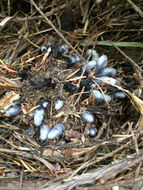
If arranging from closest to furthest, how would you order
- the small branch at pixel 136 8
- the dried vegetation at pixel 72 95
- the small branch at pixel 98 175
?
the small branch at pixel 98 175 < the dried vegetation at pixel 72 95 < the small branch at pixel 136 8

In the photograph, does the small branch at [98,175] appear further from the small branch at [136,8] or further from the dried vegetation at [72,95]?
the small branch at [136,8]

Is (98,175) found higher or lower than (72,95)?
lower

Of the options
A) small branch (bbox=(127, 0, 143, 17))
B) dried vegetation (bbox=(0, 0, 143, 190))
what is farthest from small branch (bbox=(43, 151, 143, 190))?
small branch (bbox=(127, 0, 143, 17))

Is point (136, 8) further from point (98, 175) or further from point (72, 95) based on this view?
point (98, 175)

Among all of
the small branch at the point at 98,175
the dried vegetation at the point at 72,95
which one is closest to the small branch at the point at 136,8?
the dried vegetation at the point at 72,95

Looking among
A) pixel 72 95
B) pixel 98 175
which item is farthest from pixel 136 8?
pixel 98 175

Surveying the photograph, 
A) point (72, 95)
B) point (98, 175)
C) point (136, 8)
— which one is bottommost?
point (98, 175)

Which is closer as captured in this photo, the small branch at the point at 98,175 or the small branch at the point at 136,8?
the small branch at the point at 98,175

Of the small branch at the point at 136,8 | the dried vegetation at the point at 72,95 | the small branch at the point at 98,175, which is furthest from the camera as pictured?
the small branch at the point at 136,8

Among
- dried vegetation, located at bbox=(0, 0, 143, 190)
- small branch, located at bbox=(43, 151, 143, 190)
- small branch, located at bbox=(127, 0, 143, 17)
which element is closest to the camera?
small branch, located at bbox=(43, 151, 143, 190)

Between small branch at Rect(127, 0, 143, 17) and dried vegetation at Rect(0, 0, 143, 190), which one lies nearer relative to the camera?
dried vegetation at Rect(0, 0, 143, 190)

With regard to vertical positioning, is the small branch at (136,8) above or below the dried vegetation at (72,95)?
above

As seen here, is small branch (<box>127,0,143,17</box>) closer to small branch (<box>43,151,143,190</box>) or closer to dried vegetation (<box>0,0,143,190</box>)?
dried vegetation (<box>0,0,143,190</box>)
